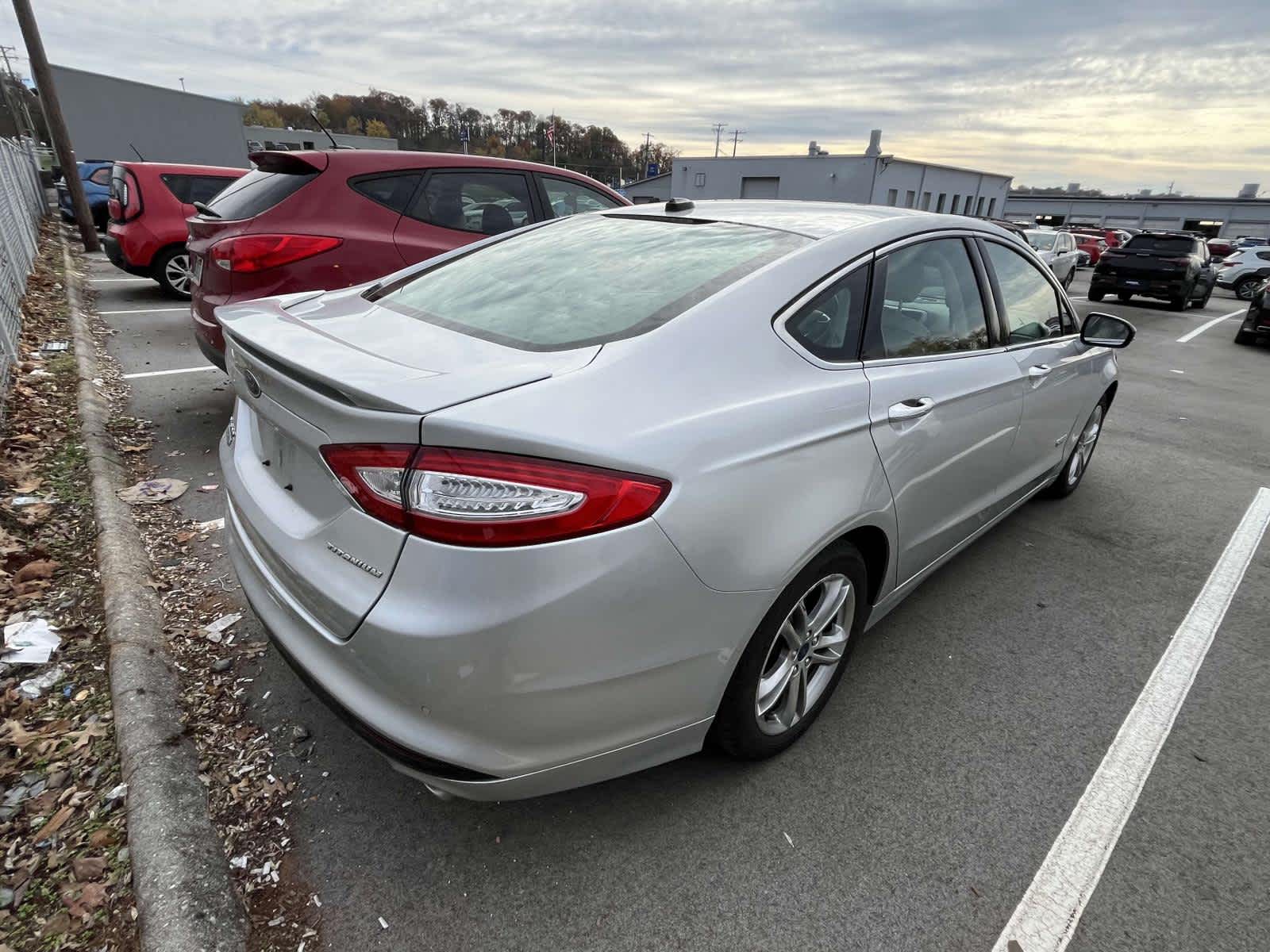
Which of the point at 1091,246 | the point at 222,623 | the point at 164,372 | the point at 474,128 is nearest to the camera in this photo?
the point at 222,623

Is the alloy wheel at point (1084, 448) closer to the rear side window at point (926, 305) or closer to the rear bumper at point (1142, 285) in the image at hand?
the rear side window at point (926, 305)

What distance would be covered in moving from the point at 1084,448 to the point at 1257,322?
11055 millimetres

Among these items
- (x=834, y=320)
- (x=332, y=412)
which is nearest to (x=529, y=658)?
(x=332, y=412)

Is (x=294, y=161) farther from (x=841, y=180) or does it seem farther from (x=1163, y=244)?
(x=841, y=180)

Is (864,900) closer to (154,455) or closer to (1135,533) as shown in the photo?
(1135,533)

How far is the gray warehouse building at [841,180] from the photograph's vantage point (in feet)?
144

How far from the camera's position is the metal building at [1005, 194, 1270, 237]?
193 feet

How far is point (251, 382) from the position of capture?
203 cm

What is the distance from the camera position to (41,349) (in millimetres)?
6227

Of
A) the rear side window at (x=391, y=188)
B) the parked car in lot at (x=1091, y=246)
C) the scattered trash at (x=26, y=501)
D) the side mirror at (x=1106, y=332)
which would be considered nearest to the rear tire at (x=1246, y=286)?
the parked car in lot at (x=1091, y=246)

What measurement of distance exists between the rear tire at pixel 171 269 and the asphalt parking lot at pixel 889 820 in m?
7.61

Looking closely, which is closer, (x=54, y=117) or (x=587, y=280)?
(x=587, y=280)

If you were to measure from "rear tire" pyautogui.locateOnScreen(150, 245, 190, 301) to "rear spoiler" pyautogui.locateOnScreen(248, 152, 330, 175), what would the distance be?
5.36 meters

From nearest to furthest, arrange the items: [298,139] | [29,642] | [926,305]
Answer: [29,642] → [926,305] → [298,139]
